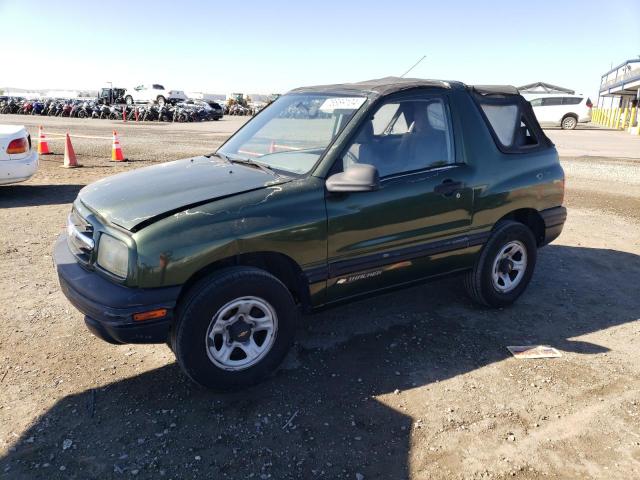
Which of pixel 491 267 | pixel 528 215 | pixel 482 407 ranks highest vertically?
pixel 528 215

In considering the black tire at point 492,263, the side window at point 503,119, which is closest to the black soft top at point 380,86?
the side window at point 503,119

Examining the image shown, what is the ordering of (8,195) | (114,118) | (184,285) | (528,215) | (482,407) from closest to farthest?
(184,285)
(482,407)
(528,215)
(8,195)
(114,118)

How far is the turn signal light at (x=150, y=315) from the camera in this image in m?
2.79

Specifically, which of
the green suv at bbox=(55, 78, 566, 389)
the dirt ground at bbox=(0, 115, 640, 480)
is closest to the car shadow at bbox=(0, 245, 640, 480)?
the dirt ground at bbox=(0, 115, 640, 480)

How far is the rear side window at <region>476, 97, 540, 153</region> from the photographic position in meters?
4.32

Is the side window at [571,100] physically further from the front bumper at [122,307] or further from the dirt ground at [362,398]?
the front bumper at [122,307]

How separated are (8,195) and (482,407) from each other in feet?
28.0

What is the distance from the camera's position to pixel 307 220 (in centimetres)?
321

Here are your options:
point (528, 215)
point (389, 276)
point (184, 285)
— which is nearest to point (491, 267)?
point (528, 215)

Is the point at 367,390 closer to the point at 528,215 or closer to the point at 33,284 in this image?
the point at 528,215

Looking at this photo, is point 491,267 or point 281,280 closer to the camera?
point 281,280

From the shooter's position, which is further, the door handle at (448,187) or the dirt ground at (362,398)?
the door handle at (448,187)

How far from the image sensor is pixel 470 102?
13.5 feet

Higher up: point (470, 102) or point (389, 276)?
point (470, 102)
